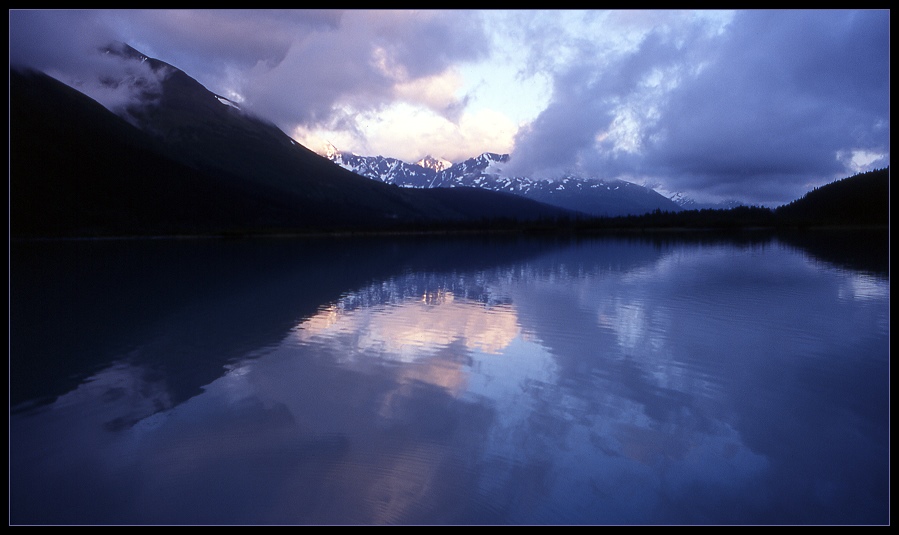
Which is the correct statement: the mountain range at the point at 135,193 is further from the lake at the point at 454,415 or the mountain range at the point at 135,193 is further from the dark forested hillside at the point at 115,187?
the lake at the point at 454,415

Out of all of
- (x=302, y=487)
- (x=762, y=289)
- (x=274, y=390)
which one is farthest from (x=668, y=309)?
(x=302, y=487)

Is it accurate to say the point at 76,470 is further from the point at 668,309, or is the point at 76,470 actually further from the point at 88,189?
the point at 88,189

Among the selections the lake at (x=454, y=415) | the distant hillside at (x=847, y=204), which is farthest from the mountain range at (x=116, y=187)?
the lake at (x=454, y=415)

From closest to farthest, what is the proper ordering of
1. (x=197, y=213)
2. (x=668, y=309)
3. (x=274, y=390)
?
(x=274, y=390) → (x=668, y=309) → (x=197, y=213)

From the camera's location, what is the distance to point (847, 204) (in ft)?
448

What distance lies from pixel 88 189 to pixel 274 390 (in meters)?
154

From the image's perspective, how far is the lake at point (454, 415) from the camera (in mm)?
5430

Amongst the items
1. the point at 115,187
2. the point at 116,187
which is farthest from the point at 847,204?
the point at 115,187

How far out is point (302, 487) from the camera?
Result: 5.68 meters

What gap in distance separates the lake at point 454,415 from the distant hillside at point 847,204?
135574mm

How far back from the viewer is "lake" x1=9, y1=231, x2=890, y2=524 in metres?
5.43

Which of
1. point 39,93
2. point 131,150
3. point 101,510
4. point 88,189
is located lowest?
point 101,510

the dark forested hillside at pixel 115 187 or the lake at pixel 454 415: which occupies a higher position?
the dark forested hillside at pixel 115 187

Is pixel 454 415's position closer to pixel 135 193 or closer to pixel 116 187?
pixel 135 193
